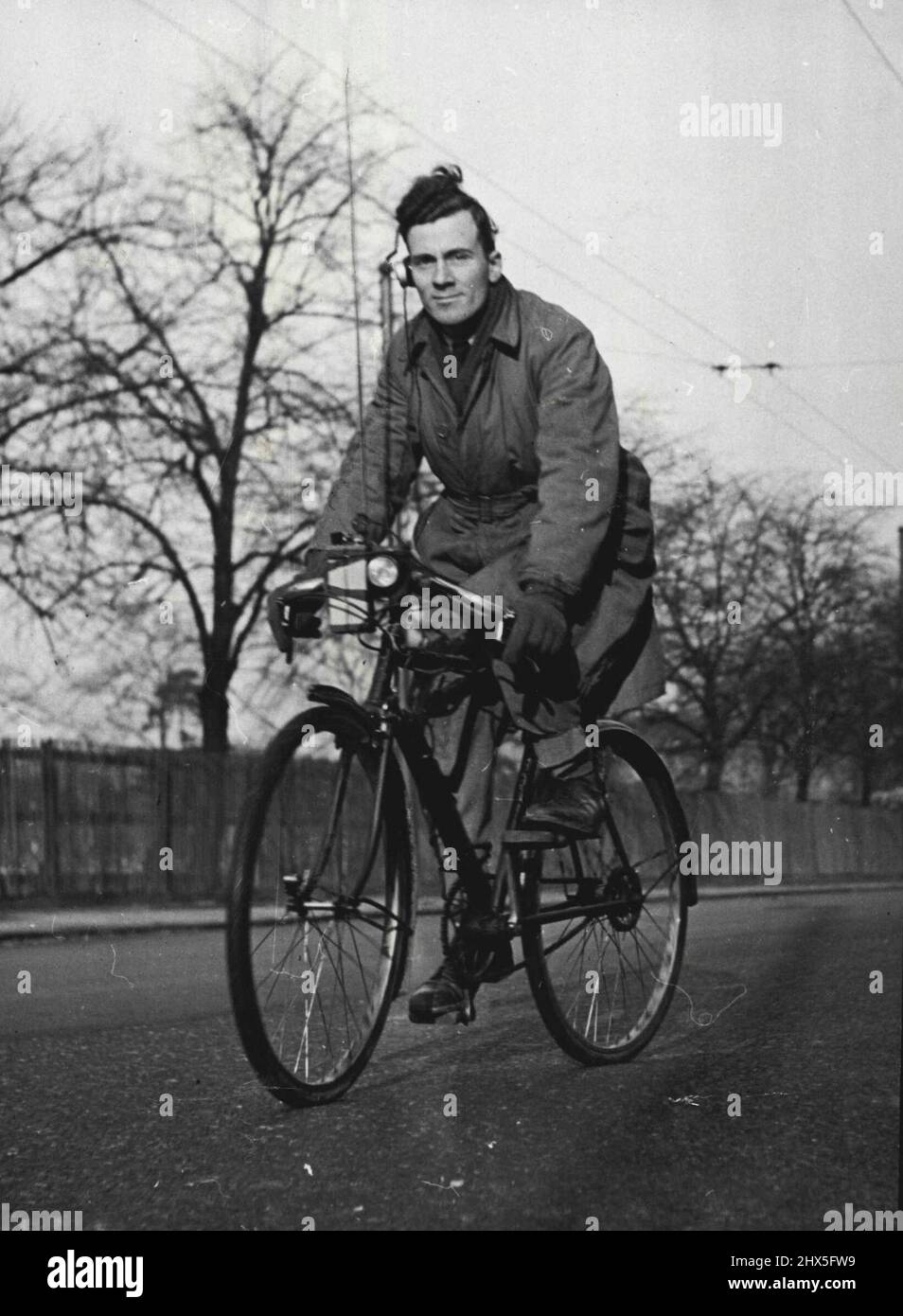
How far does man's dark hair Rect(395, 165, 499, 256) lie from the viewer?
11.3 ft

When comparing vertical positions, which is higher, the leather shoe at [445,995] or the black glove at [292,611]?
the black glove at [292,611]

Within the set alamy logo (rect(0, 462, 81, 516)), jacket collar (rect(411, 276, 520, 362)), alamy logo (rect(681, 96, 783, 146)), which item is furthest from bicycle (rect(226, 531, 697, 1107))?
alamy logo (rect(0, 462, 81, 516))

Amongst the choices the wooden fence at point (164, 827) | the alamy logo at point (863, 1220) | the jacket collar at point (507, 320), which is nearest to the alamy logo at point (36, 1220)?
the wooden fence at point (164, 827)

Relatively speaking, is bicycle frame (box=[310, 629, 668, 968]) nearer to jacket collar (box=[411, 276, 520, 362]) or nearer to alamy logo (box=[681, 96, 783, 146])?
jacket collar (box=[411, 276, 520, 362])

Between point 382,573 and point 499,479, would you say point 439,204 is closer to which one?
point 499,479

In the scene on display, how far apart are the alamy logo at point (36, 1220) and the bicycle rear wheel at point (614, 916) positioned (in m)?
1.30

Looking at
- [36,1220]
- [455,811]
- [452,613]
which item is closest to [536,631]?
[452,613]

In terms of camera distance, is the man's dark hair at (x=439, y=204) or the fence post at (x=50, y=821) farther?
the fence post at (x=50, y=821)

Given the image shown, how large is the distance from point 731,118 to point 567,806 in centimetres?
159

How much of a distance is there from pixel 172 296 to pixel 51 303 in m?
0.99

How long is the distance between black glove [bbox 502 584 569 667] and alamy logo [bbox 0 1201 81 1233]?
4.55 feet

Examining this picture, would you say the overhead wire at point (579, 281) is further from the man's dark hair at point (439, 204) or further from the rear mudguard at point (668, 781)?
the rear mudguard at point (668, 781)

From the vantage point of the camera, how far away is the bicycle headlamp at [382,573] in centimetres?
320

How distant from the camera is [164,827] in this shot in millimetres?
6719
